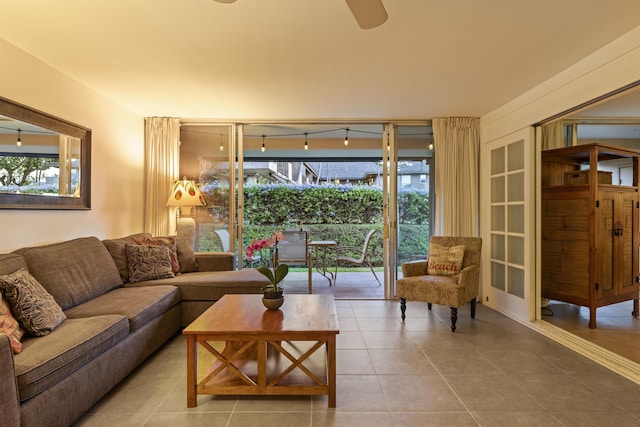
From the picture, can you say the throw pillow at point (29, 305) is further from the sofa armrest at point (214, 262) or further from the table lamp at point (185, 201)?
the table lamp at point (185, 201)

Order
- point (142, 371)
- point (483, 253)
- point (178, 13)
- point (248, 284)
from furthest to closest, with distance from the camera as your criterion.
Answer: point (483, 253) < point (248, 284) < point (142, 371) < point (178, 13)

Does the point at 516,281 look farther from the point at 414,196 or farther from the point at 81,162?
the point at 81,162

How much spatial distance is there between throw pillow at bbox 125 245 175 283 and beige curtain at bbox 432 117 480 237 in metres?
3.29

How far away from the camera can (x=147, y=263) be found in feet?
10.5

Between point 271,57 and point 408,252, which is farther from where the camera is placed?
point 408,252

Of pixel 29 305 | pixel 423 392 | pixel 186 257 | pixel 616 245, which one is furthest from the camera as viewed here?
pixel 186 257

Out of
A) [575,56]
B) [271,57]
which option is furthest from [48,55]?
[575,56]

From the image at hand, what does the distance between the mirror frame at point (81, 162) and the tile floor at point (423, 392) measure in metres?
1.56

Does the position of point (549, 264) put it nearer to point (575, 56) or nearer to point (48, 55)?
point (575, 56)

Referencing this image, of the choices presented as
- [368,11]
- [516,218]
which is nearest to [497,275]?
[516,218]

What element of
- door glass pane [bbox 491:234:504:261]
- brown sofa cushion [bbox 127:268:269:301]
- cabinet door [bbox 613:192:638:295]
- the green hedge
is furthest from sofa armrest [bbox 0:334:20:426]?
the green hedge

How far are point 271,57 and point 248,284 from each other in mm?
2056

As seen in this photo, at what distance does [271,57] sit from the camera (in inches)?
103

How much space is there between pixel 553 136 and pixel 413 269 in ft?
7.95
